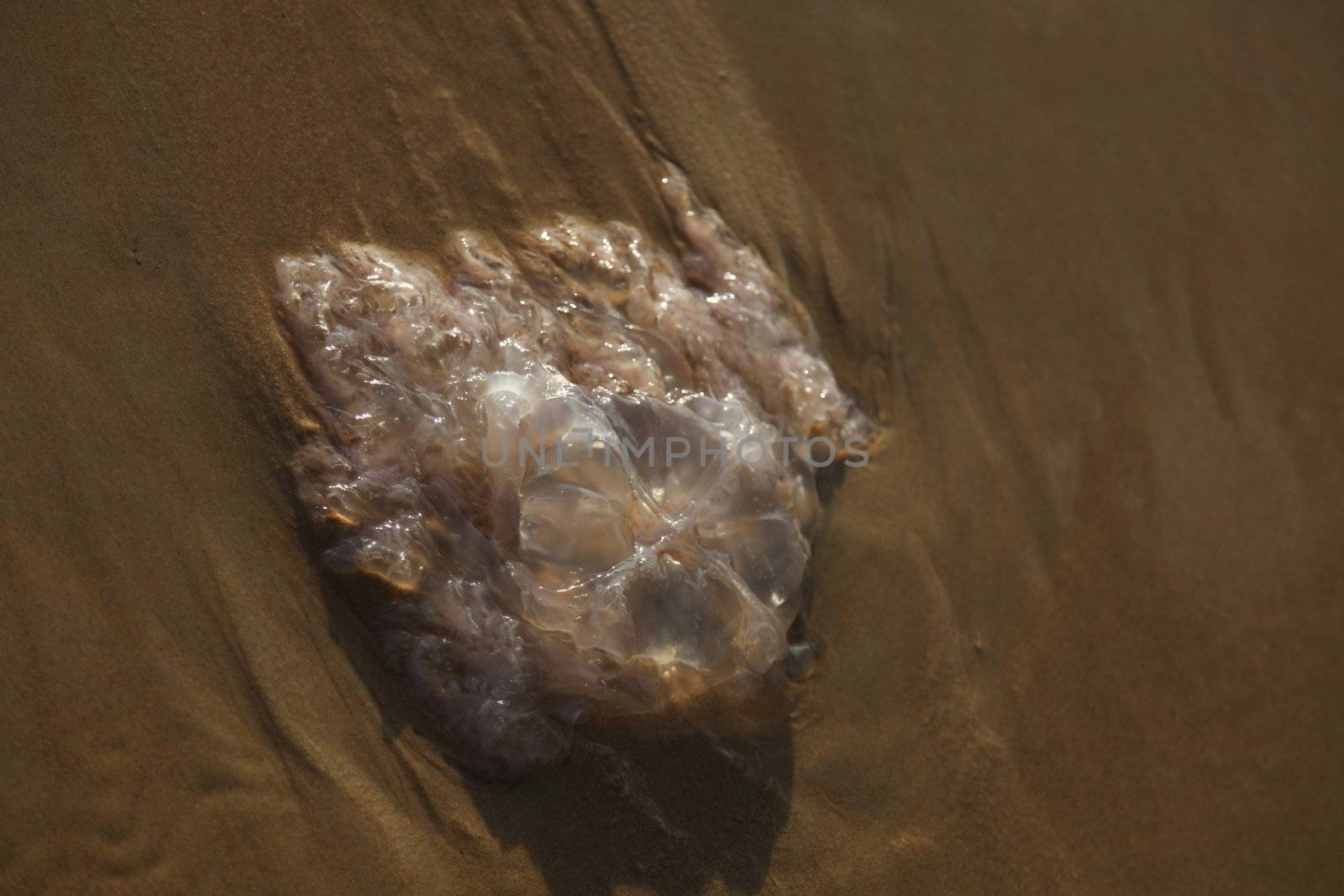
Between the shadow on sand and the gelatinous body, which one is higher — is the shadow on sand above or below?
below

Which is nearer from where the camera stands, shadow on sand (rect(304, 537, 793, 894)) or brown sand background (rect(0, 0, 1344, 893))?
brown sand background (rect(0, 0, 1344, 893))

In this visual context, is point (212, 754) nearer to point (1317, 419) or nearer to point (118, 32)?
point (118, 32)

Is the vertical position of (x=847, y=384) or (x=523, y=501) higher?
(x=523, y=501)

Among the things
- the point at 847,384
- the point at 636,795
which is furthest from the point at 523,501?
the point at 847,384

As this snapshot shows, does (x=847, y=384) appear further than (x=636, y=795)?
Yes

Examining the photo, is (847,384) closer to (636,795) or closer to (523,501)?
(523,501)

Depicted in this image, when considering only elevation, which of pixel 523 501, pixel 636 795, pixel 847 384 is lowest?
pixel 636 795
